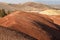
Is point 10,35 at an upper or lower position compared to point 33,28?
upper

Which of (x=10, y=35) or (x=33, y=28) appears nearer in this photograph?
(x=10, y=35)

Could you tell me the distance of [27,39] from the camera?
43.2 feet

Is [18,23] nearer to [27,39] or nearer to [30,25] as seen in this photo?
[30,25]

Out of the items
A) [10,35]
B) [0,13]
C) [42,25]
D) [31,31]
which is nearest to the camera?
[10,35]

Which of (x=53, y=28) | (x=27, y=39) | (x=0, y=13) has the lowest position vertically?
(x=0, y=13)

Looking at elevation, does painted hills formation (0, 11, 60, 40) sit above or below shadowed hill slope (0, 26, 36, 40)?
below

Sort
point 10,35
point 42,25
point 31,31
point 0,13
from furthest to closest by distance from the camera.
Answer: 1. point 0,13
2. point 42,25
3. point 31,31
4. point 10,35

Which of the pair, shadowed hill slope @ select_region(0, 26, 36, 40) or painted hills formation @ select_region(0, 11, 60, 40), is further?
painted hills formation @ select_region(0, 11, 60, 40)

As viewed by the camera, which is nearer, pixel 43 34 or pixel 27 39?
pixel 27 39

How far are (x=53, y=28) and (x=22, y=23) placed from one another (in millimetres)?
2392

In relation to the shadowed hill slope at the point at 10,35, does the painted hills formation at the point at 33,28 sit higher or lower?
lower

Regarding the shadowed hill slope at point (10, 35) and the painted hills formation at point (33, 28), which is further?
the painted hills formation at point (33, 28)

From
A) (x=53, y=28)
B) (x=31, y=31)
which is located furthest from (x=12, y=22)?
(x=53, y=28)

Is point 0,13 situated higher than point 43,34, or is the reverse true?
point 43,34
